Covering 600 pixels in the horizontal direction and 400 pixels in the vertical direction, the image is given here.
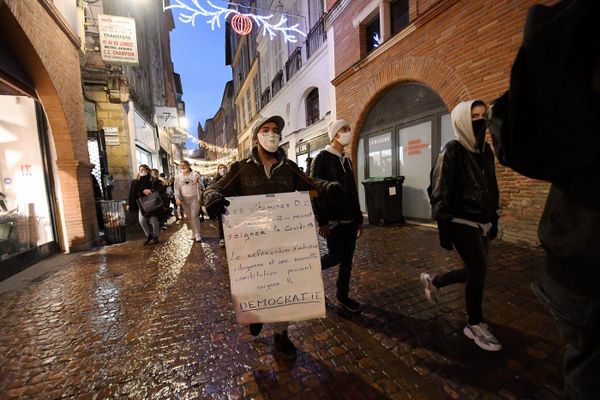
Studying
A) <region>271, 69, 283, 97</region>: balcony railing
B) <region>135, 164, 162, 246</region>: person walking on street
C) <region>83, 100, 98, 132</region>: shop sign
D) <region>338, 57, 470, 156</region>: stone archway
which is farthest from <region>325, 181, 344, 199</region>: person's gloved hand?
<region>271, 69, 283, 97</region>: balcony railing

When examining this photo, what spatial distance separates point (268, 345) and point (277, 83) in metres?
15.8

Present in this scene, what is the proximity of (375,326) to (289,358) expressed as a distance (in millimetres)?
888

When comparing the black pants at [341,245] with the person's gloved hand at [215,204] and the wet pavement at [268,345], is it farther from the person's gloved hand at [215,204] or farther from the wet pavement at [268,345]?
the person's gloved hand at [215,204]

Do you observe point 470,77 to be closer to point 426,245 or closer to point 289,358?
point 426,245

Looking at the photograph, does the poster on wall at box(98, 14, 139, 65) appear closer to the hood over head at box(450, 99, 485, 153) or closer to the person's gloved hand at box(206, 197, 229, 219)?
the person's gloved hand at box(206, 197, 229, 219)

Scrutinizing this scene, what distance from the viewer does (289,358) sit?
230cm

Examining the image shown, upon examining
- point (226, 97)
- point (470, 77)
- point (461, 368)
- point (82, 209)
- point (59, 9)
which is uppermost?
point (226, 97)

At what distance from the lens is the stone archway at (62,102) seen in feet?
16.5

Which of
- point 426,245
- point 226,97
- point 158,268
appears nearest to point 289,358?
point 158,268

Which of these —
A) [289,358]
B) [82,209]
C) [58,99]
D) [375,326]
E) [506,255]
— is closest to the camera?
[289,358]

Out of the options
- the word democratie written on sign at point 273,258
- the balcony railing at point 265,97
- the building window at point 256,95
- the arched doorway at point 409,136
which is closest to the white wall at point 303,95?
the balcony railing at point 265,97

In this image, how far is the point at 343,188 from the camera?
277cm

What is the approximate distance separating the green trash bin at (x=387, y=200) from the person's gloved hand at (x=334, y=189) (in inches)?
206

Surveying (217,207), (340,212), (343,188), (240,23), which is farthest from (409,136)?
(217,207)
